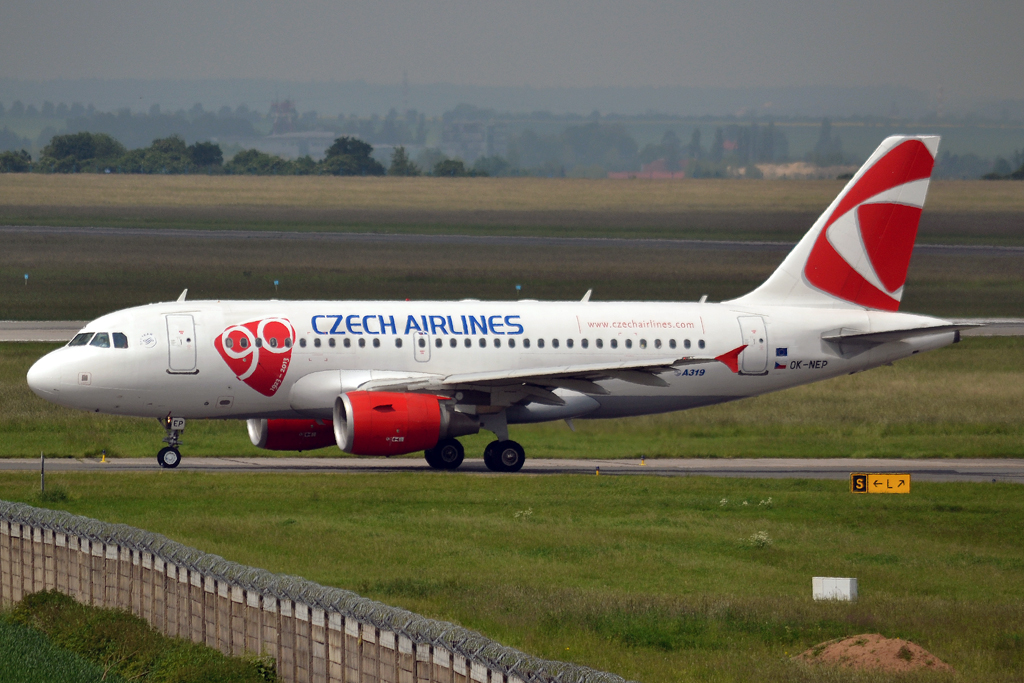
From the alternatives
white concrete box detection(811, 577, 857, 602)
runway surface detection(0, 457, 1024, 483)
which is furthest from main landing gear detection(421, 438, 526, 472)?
white concrete box detection(811, 577, 857, 602)

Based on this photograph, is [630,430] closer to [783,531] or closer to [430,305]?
[430,305]

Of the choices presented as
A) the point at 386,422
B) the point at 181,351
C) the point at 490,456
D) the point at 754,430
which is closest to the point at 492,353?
the point at 490,456

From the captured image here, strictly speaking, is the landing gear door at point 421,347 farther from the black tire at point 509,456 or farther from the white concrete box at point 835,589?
the white concrete box at point 835,589

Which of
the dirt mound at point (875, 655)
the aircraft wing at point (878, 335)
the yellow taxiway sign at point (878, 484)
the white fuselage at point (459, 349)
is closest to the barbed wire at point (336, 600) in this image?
the dirt mound at point (875, 655)

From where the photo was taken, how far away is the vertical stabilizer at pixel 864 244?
4456 centimetres

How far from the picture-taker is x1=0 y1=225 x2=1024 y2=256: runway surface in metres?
122

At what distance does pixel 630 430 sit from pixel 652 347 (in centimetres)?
437

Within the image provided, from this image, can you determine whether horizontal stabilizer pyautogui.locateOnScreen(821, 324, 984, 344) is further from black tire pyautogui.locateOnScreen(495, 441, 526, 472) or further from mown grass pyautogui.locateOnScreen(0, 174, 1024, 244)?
mown grass pyautogui.locateOnScreen(0, 174, 1024, 244)

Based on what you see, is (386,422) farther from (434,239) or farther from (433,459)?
(434,239)

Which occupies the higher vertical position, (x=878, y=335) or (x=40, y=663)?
(x=878, y=335)

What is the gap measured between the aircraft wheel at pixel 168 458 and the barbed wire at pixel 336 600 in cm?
1517

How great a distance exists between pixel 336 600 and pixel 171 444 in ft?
76.9

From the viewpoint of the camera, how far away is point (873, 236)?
147 feet

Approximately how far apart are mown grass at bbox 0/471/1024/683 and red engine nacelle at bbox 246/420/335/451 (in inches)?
165
